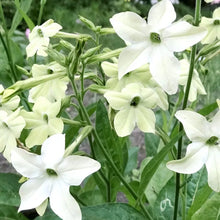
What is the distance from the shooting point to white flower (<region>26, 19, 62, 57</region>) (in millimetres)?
758

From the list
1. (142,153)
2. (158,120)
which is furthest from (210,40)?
(142,153)

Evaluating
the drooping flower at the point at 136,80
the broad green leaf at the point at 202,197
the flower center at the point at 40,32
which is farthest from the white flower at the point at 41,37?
the broad green leaf at the point at 202,197

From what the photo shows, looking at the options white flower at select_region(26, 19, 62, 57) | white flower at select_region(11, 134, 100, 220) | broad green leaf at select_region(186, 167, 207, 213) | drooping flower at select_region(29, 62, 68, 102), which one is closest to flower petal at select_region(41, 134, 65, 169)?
white flower at select_region(11, 134, 100, 220)

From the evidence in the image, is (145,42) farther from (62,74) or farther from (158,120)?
(158,120)

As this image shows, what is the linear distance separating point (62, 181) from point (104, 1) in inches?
165

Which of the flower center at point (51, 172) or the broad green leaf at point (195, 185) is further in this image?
the broad green leaf at point (195, 185)

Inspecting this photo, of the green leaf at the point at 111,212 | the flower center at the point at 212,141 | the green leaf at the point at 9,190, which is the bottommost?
the green leaf at the point at 9,190

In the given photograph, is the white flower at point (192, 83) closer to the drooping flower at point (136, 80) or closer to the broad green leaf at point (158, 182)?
the drooping flower at point (136, 80)

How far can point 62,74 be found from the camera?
25.7 inches

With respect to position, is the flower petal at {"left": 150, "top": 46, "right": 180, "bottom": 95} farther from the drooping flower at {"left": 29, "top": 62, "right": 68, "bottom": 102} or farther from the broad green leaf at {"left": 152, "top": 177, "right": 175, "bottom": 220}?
the broad green leaf at {"left": 152, "top": 177, "right": 175, "bottom": 220}

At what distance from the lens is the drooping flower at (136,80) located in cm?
66

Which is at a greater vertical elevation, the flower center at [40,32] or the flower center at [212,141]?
the flower center at [40,32]

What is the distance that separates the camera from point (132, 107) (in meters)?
0.64

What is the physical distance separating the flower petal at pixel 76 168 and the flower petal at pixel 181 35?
18 centimetres
